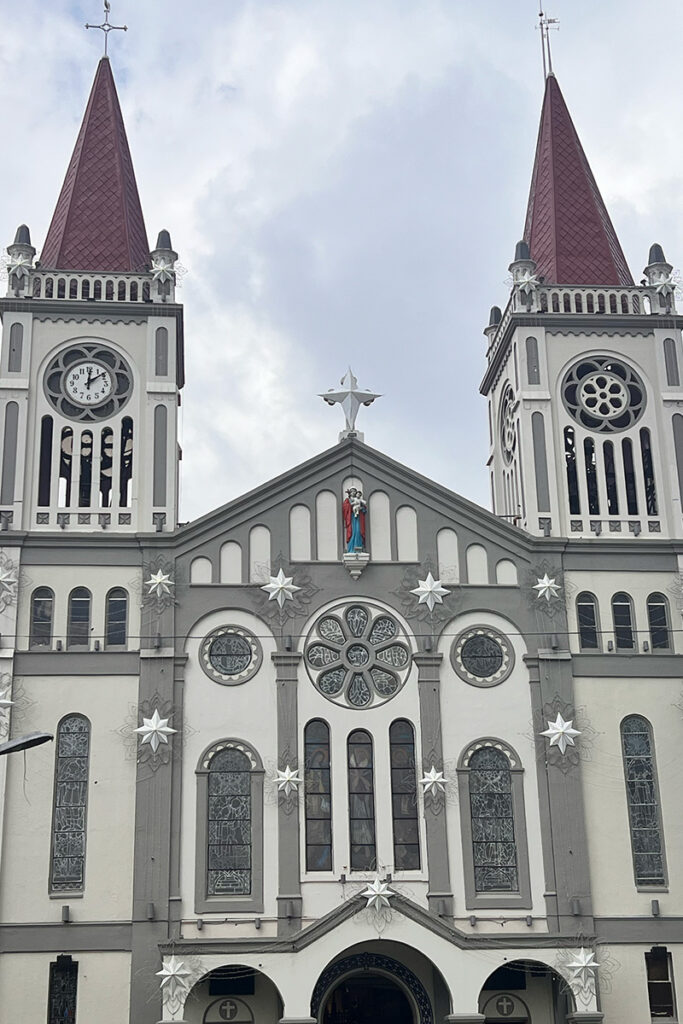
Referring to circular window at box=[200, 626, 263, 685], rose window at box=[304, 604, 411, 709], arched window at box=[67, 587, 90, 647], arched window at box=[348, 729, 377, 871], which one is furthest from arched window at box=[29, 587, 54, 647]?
arched window at box=[348, 729, 377, 871]

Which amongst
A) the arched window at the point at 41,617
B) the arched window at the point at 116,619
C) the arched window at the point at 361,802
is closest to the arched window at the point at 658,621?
the arched window at the point at 361,802

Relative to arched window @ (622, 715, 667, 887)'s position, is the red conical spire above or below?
above

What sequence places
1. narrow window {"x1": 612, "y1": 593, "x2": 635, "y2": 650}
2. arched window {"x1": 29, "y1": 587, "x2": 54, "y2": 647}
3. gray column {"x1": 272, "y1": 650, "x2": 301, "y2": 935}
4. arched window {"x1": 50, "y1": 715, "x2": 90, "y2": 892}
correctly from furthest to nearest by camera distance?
narrow window {"x1": 612, "y1": 593, "x2": 635, "y2": 650} → arched window {"x1": 29, "y1": 587, "x2": 54, "y2": 647} → arched window {"x1": 50, "y1": 715, "x2": 90, "y2": 892} → gray column {"x1": 272, "y1": 650, "x2": 301, "y2": 935}

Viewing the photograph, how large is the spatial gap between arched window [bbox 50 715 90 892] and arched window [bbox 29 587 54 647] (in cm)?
223

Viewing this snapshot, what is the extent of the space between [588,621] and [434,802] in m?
6.82

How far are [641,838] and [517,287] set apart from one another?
1656 centimetres

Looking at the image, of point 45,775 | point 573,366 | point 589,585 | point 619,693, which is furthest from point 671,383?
point 45,775

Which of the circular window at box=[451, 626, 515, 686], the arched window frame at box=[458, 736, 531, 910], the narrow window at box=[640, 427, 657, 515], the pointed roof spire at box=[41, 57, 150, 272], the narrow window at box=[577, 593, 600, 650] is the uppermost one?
the pointed roof spire at box=[41, 57, 150, 272]

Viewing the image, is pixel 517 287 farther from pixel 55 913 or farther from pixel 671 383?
pixel 55 913

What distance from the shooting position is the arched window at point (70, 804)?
35.7 metres

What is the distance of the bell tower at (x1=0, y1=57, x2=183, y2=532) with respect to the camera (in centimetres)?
3953

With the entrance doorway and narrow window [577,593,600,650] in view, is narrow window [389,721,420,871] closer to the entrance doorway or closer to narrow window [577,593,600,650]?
the entrance doorway

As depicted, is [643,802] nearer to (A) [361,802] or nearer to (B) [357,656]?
(A) [361,802]

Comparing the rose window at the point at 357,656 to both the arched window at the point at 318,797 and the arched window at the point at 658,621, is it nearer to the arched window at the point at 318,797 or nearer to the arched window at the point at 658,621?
the arched window at the point at 318,797
